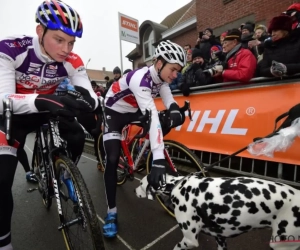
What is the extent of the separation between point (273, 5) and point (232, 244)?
31.8 feet

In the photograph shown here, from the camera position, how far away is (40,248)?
7.66 feet

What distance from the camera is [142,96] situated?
2.29m

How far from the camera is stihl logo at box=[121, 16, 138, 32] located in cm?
812

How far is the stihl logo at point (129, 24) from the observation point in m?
8.12

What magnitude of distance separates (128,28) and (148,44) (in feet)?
36.9

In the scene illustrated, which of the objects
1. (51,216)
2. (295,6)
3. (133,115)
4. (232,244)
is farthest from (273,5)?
(51,216)

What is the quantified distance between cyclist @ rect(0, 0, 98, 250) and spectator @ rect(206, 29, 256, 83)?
2698 millimetres

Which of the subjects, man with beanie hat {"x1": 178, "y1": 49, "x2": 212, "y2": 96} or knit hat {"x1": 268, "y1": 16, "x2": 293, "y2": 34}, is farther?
man with beanie hat {"x1": 178, "y1": 49, "x2": 212, "y2": 96}

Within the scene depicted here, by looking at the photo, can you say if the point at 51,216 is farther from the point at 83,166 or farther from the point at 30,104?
the point at 83,166

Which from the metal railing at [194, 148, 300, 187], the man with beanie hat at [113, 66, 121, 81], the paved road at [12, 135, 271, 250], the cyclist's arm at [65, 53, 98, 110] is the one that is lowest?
the paved road at [12, 135, 271, 250]

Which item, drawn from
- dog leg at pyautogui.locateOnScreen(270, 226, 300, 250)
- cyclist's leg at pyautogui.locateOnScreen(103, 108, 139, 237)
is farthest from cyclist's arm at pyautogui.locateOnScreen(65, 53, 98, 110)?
dog leg at pyautogui.locateOnScreen(270, 226, 300, 250)

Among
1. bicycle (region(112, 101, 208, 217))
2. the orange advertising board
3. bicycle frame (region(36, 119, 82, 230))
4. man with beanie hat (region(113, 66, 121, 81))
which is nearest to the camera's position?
bicycle frame (region(36, 119, 82, 230))

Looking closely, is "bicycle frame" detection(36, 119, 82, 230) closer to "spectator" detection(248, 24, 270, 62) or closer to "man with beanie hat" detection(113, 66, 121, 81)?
"spectator" detection(248, 24, 270, 62)

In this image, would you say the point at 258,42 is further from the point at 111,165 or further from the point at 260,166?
the point at 111,165
